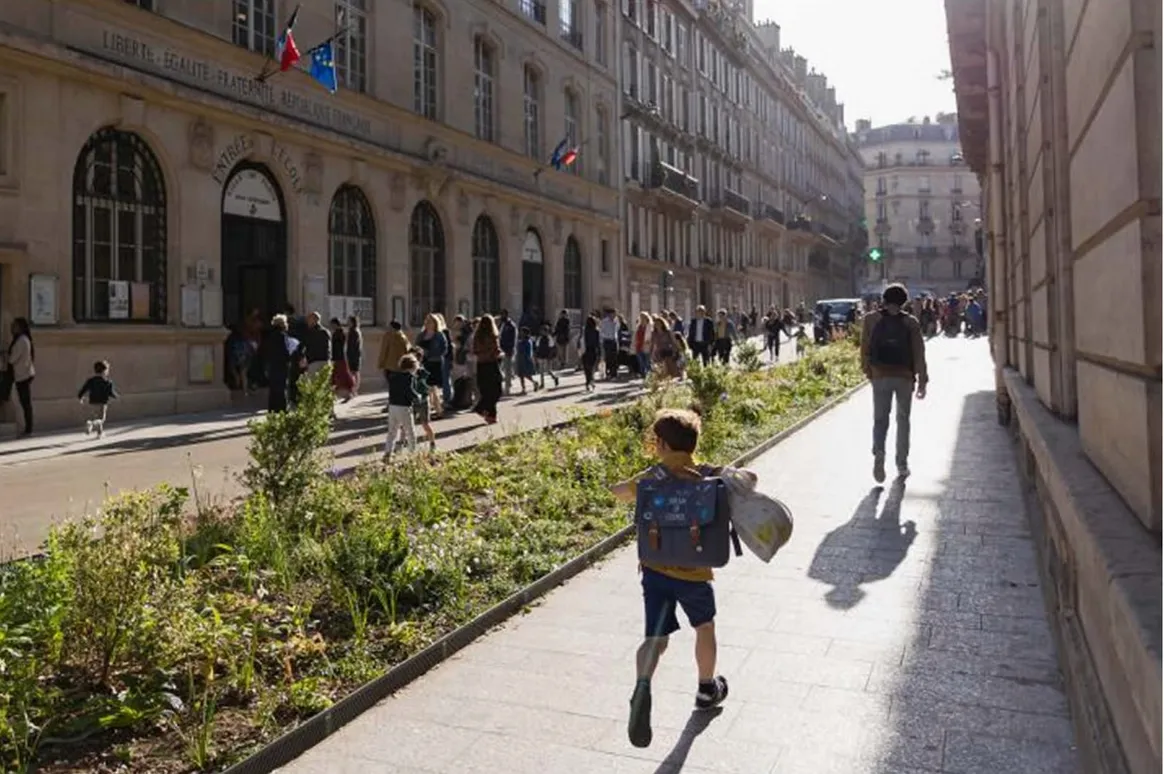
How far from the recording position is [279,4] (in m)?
20.0

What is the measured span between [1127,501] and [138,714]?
3.64m

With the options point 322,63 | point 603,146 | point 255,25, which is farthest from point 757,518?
point 603,146

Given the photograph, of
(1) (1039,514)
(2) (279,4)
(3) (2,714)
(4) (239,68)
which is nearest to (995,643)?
(1) (1039,514)

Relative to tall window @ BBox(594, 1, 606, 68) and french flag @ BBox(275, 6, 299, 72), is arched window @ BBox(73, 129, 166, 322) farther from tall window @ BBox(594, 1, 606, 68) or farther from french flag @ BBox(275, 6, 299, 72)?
tall window @ BBox(594, 1, 606, 68)

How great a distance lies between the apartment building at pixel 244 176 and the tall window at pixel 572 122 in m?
2.32

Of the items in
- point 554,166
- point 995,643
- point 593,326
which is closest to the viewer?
point 995,643

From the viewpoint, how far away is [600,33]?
36375 mm

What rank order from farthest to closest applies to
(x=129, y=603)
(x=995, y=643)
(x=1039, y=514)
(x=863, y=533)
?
(x=863, y=533) < (x=1039, y=514) < (x=995, y=643) < (x=129, y=603)

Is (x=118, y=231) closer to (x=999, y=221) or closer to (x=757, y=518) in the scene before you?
(x=999, y=221)

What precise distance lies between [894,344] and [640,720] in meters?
6.20

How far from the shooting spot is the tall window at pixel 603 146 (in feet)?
119

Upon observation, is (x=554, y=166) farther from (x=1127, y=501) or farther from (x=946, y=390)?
(x=1127, y=501)

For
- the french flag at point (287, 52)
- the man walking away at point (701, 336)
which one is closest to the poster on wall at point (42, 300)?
the french flag at point (287, 52)

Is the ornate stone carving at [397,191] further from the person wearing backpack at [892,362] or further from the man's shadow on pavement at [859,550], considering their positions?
the man's shadow on pavement at [859,550]
